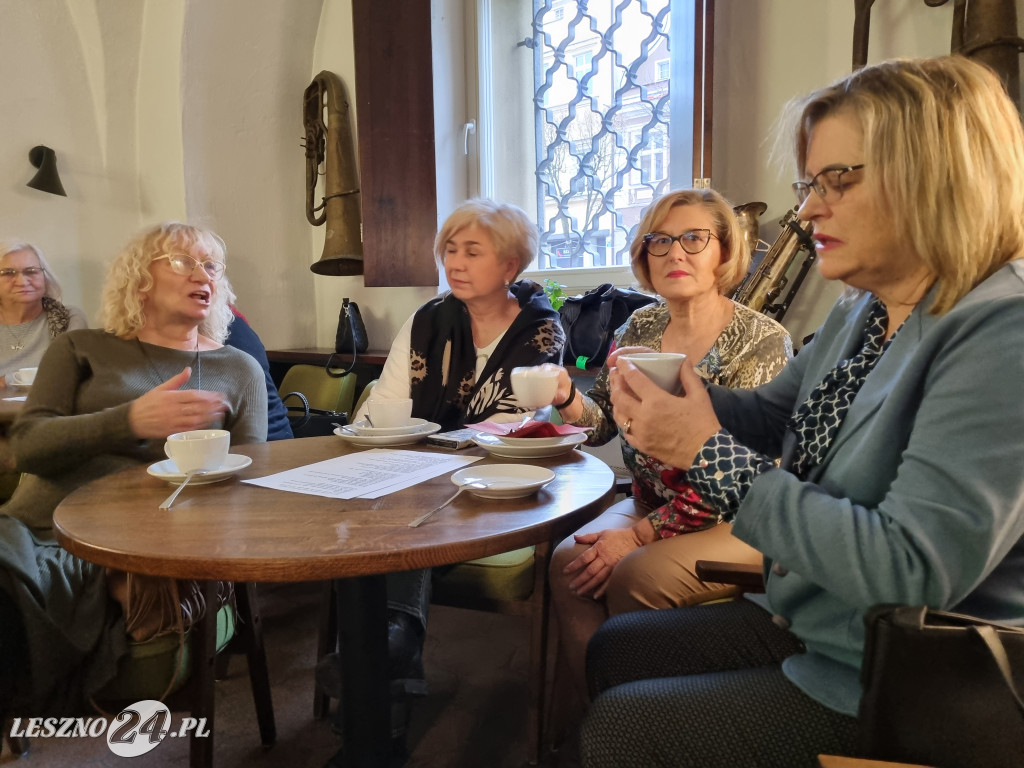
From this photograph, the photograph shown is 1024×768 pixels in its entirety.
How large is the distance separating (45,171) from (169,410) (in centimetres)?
299

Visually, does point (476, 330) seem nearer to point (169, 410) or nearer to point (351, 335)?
point (169, 410)

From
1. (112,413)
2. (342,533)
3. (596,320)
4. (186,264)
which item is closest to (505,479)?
(342,533)

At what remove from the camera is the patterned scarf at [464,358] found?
2.00 metres

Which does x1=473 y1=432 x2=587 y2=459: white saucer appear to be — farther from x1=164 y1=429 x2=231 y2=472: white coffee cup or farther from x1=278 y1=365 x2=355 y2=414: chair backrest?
x1=278 y1=365 x2=355 y2=414: chair backrest

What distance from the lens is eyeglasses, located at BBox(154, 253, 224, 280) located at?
5.76ft

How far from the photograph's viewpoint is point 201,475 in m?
1.15

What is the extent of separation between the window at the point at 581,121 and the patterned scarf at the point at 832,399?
1699mm

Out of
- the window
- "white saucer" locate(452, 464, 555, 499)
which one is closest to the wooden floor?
"white saucer" locate(452, 464, 555, 499)

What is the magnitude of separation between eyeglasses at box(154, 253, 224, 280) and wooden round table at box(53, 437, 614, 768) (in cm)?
67

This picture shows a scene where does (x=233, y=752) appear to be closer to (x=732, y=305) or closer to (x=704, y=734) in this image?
(x=704, y=734)

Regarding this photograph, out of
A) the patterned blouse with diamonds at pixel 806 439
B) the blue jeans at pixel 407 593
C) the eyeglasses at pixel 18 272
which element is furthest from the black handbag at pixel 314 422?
the patterned blouse with diamonds at pixel 806 439

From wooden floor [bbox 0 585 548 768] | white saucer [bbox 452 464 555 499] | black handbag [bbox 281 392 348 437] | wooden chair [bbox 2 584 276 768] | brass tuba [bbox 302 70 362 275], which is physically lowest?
wooden floor [bbox 0 585 548 768]

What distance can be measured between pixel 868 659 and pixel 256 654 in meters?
1.43

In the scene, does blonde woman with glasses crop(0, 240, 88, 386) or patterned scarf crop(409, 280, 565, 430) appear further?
blonde woman with glasses crop(0, 240, 88, 386)
